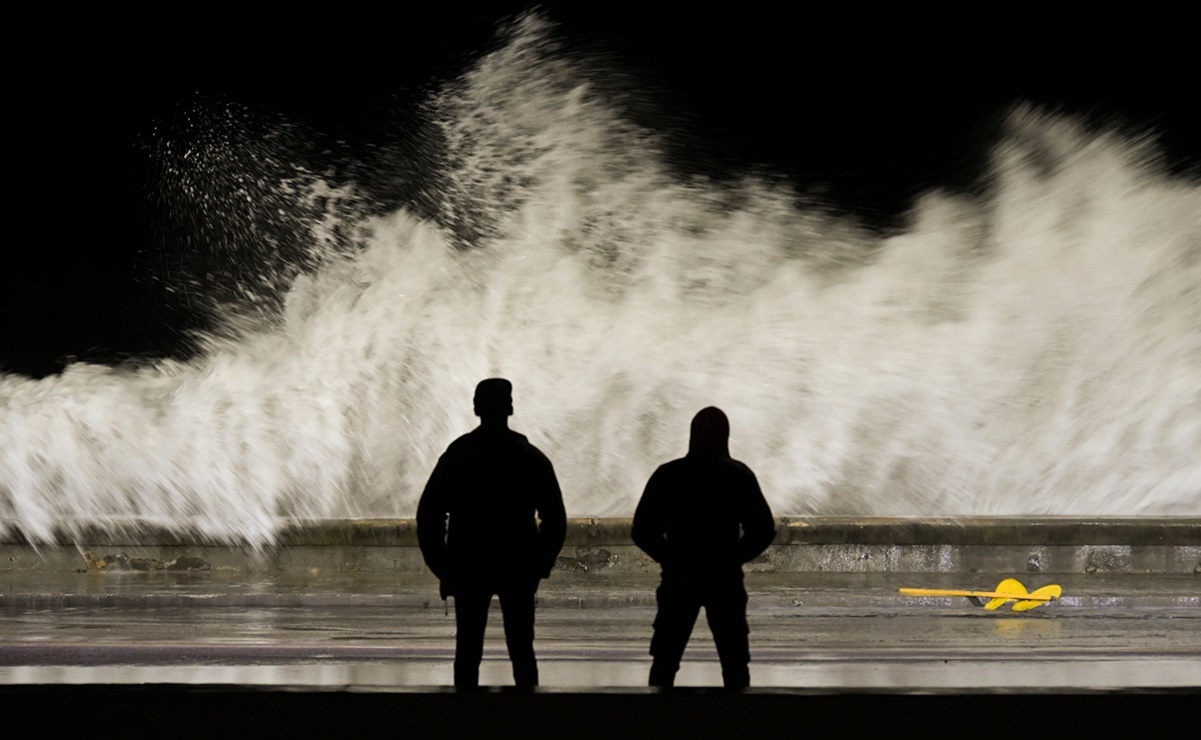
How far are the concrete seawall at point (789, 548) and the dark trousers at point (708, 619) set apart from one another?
25.5 ft

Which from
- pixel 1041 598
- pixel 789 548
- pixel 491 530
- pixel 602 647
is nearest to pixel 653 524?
pixel 491 530

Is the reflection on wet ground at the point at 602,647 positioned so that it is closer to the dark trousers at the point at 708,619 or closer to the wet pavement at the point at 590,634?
the wet pavement at the point at 590,634

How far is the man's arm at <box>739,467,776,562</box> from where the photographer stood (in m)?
5.62

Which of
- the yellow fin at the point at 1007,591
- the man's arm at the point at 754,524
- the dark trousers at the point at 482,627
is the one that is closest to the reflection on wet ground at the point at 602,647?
the yellow fin at the point at 1007,591

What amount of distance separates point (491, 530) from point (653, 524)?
64 centimetres

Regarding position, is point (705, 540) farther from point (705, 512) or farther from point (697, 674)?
point (697, 674)

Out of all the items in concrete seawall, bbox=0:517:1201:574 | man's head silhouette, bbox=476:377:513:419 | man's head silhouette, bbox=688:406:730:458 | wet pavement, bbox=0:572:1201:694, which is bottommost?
concrete seawall, bbox=0:517:1201:574

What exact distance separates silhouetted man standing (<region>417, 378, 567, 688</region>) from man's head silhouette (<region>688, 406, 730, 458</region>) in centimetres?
58

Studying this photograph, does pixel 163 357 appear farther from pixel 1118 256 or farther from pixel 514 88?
pixel 1118 256

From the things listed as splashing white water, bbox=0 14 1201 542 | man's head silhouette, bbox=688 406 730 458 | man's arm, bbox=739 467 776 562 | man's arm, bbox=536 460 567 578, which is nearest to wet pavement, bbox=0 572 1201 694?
man's arm, bbox=536 460 567 578

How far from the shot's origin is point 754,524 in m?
5.66

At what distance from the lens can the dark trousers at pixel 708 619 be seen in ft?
18.4

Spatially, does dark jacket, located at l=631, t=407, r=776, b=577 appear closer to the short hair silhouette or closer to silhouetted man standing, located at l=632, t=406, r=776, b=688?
silhouetted man standing, located at l=632, t=406, r=776, b=688

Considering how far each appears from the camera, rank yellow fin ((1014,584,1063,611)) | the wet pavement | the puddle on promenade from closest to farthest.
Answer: the puddle on promenade, the wet pavement, yellow fin ((1014,584,1063,611))
